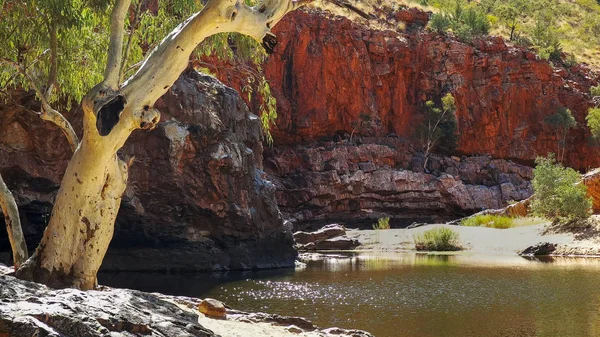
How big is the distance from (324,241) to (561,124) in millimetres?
28221

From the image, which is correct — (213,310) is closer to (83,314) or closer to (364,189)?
(83,314)

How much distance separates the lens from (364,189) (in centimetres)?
4438

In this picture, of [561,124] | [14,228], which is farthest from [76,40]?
[561,124]

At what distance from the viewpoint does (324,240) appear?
33.5m

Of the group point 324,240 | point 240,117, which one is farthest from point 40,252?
point 324,240

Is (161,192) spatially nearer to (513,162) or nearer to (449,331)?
(449,331)

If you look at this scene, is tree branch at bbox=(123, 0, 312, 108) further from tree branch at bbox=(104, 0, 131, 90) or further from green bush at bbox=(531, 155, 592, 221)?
green bush at bbox=(531, 155, 592, 221)

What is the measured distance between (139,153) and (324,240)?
578 inches

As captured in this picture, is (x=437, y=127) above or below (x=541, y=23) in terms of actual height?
below

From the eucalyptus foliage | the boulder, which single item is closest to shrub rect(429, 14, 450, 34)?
the boulder

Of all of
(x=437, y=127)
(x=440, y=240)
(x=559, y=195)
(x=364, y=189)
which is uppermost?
(x=437, y=127)

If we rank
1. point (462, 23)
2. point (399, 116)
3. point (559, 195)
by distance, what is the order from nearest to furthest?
1. point (559, 195)
2. point (399, 116)
3. point (462, 23)

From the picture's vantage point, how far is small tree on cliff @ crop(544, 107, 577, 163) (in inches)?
1989

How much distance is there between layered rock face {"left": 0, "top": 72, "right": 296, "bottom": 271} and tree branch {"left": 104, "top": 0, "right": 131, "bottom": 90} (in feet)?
41.9
